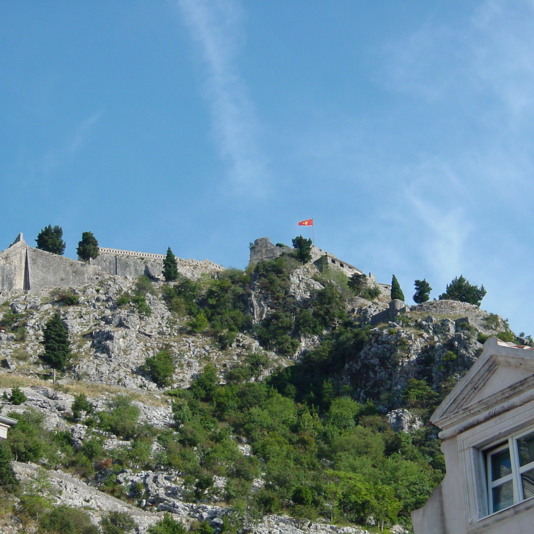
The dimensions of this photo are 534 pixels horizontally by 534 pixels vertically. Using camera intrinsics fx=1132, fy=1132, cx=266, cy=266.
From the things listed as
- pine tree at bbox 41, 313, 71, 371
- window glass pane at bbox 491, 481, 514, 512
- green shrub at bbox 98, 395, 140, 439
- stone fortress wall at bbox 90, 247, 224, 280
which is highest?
stone fortress wall at bbox 90, 247, 224, 280

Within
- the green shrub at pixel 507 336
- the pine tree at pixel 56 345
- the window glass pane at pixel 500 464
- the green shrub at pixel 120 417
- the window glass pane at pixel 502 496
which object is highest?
the green shrub at pixel 507 336

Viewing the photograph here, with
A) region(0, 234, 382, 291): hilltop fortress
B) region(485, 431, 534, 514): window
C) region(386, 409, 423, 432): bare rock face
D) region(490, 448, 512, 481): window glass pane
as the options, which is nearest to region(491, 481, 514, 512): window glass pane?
region(485, 431, 534, 514): window

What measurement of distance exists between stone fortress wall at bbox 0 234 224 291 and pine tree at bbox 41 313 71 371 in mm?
11447

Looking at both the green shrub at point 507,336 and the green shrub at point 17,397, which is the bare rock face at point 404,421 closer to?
the green shrub at point 507,336

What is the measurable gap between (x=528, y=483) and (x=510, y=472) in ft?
0.91

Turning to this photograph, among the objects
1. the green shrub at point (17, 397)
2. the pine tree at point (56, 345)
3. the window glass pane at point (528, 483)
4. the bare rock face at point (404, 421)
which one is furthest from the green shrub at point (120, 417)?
the window glass pane at point (528, 483)

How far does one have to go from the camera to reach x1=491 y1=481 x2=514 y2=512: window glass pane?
10102mm

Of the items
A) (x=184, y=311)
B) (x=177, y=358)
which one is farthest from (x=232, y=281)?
(x=177, y=358)

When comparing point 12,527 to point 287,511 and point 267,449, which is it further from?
point 267,449

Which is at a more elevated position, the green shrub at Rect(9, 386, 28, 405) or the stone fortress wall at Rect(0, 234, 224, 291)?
the stone fortress wall at Rect(0, 234, 224, 291)

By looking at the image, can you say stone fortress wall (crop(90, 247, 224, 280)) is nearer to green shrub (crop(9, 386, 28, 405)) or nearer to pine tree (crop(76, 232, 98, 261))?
pine tree (crop(76, 232, 98, 261))

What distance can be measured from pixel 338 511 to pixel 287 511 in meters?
2.24

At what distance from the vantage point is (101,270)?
80.0 metres

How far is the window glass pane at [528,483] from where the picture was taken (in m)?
9.95
